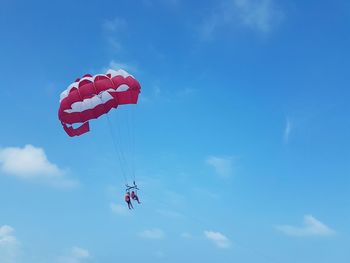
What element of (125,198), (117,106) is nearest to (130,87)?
(117,106)

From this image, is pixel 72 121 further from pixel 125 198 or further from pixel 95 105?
pixel 125 198

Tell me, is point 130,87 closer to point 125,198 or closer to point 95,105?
point 95,105

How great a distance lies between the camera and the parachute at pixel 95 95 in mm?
61656

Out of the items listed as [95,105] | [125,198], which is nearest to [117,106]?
[95,105]

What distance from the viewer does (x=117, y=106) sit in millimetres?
62969

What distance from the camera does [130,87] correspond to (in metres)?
62.3

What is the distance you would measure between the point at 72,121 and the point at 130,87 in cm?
501

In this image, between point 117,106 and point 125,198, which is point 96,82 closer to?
point 117,106

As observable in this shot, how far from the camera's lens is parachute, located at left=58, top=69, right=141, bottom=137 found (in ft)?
202

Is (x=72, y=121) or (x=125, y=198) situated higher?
(x=72, y=121)

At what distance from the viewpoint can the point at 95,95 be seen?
2440 inches

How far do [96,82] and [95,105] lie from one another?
1.73 metres

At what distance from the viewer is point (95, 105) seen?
62219 millimetres

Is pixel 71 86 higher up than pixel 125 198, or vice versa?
pixel 71 86
